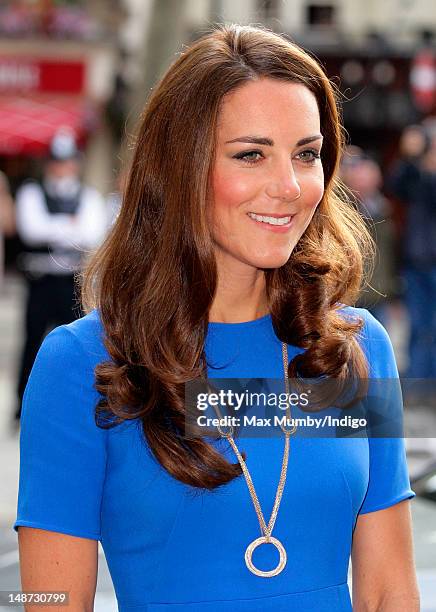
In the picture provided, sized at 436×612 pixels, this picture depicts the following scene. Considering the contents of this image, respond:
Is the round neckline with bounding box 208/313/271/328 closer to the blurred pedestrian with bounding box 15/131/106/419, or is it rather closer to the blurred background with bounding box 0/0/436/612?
the blurred pedestrian with bounding box 15/131/106/419

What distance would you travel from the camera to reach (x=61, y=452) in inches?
75.8

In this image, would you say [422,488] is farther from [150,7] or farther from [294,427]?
[150,7]

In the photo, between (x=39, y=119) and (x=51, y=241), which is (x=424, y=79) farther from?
(x=51, y=241)

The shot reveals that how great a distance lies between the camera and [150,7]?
1348 cm

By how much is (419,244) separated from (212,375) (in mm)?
6565

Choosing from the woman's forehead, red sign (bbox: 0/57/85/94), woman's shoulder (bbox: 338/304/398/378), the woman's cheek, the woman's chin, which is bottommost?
woman's shoulder (bbox: 338/304/398/378)

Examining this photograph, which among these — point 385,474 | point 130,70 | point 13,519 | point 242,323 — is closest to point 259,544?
point 385,474

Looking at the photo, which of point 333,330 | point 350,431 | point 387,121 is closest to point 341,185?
point 333,330

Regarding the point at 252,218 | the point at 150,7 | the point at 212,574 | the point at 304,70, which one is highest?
the point at 150,7

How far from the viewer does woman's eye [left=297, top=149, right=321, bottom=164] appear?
2070 mm

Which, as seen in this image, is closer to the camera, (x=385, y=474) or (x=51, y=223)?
(x=385, y=474)

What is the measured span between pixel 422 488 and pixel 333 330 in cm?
94

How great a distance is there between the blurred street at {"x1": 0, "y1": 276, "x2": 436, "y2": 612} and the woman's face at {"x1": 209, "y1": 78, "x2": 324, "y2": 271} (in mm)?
790

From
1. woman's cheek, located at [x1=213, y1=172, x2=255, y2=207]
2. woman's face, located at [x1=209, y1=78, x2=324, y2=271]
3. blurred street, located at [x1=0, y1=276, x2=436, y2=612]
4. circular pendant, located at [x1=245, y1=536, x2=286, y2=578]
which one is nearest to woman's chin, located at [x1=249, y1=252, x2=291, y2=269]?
woman's face, located at [x1=209, y1=78, x2=324, y2=271]
